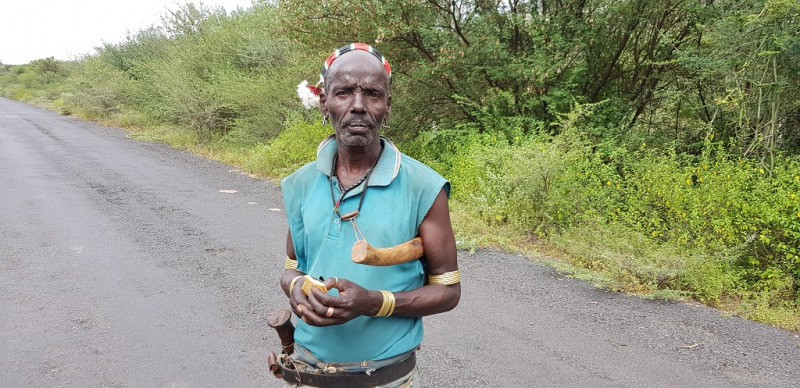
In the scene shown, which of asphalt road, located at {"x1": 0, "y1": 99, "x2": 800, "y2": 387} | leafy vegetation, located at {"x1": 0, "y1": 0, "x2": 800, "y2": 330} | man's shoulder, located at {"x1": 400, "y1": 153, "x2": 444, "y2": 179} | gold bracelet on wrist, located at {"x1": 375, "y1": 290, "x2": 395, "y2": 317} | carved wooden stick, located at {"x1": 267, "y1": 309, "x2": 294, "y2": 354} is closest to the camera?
gold bracelet on wrist, located at {"x1": 375, "y1": 290, "x2": 395, "y2": 317}

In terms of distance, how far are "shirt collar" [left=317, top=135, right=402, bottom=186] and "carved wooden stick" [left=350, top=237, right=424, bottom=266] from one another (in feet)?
0.60

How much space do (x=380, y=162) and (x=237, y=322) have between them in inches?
134

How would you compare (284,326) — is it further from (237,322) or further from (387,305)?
(237,322)

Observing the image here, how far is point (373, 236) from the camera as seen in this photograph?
1.57 m

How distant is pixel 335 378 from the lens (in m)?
1.64

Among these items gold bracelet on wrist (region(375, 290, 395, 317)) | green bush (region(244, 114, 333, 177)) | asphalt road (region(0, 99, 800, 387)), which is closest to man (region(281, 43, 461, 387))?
gold bracelet on wrist (region(375, 290, 395, 317))

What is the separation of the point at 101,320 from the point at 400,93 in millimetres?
7913

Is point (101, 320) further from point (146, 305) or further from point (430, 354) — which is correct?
point (430, 354)

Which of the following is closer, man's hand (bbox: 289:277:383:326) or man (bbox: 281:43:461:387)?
man's hand (bbox: 289:277:383:326)

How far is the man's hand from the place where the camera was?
1.41 m

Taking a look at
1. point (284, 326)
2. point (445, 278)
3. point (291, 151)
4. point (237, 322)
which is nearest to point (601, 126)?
point (291, 151)

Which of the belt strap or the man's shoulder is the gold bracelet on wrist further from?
the man's shoulder

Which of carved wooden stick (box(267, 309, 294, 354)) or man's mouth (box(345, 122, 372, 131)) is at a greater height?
man's mouth (box(345, 122, 372, 131))

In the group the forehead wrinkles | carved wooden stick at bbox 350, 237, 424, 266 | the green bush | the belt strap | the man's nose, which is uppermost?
the forehead wrinkles
